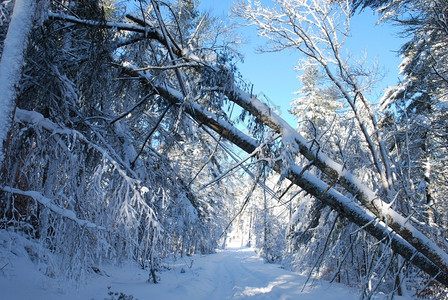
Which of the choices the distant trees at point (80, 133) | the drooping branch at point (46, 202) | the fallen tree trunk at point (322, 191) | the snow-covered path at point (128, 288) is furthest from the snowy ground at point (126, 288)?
the fallen tree trunk at point (322, 191)

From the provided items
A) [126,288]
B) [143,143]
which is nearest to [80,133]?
[143,143]

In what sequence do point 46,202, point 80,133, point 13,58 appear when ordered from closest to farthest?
point 13,58, point 46,202, point 80,133

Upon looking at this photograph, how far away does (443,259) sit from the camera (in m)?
3.16

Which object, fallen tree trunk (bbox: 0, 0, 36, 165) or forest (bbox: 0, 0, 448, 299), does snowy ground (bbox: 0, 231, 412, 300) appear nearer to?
forest (bbox: 0, 0, 448, 299)

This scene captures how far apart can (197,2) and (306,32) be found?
9974 millimetres

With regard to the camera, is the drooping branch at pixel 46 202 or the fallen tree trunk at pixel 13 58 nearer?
the fallen tree trunk at pixel 13 58

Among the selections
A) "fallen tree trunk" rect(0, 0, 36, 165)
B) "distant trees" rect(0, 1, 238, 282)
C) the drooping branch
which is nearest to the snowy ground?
"distant trees" rect(0, 1, 238, 282)

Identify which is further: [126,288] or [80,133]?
[126,288]

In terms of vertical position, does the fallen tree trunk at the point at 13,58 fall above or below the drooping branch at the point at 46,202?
above

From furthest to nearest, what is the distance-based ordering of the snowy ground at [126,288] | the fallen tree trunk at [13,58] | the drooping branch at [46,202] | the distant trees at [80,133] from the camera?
the snowy ground at [126,288]
the distant trees at [80,133]
the drooping branch at [46,202]
the fallen tree trunk at [13,58]

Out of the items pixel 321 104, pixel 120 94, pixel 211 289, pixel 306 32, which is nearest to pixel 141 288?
pixel 211 289

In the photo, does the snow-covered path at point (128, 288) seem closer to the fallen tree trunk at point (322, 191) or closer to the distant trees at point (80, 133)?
the distant trees at point (80, 133)

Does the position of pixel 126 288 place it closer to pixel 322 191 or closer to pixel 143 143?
pixel 143 143

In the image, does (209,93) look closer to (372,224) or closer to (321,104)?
(372,224)
